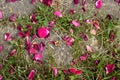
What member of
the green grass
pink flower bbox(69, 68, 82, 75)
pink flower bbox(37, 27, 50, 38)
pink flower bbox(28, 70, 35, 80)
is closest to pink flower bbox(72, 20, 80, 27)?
the green grass

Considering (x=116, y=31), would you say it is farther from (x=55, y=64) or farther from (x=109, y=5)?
(x=55, y=64)

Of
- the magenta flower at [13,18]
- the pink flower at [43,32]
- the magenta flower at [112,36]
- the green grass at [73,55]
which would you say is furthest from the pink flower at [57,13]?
the magenta flower at [112,36]

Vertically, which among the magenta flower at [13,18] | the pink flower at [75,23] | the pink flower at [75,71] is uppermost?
A: the magenta flower at [13,18]

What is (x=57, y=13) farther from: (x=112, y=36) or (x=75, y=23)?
(x=112, y=36)

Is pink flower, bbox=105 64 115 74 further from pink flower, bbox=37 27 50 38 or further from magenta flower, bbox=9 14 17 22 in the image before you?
magenta flower, bbox=9 14 17 22

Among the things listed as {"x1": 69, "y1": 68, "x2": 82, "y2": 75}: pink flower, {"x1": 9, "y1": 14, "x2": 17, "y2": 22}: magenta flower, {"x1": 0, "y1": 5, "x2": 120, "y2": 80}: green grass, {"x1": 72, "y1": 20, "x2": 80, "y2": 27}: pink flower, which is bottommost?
{"x1": 69, "y1": 68, "x2": 82, "y2": 75}: pink flower

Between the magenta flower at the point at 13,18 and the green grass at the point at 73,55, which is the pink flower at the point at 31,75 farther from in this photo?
the magenta flower at the point at 13,18

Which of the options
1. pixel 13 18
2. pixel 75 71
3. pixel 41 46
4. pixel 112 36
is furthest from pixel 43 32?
pixel 112 36

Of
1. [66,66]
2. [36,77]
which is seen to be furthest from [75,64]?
[36,77]
